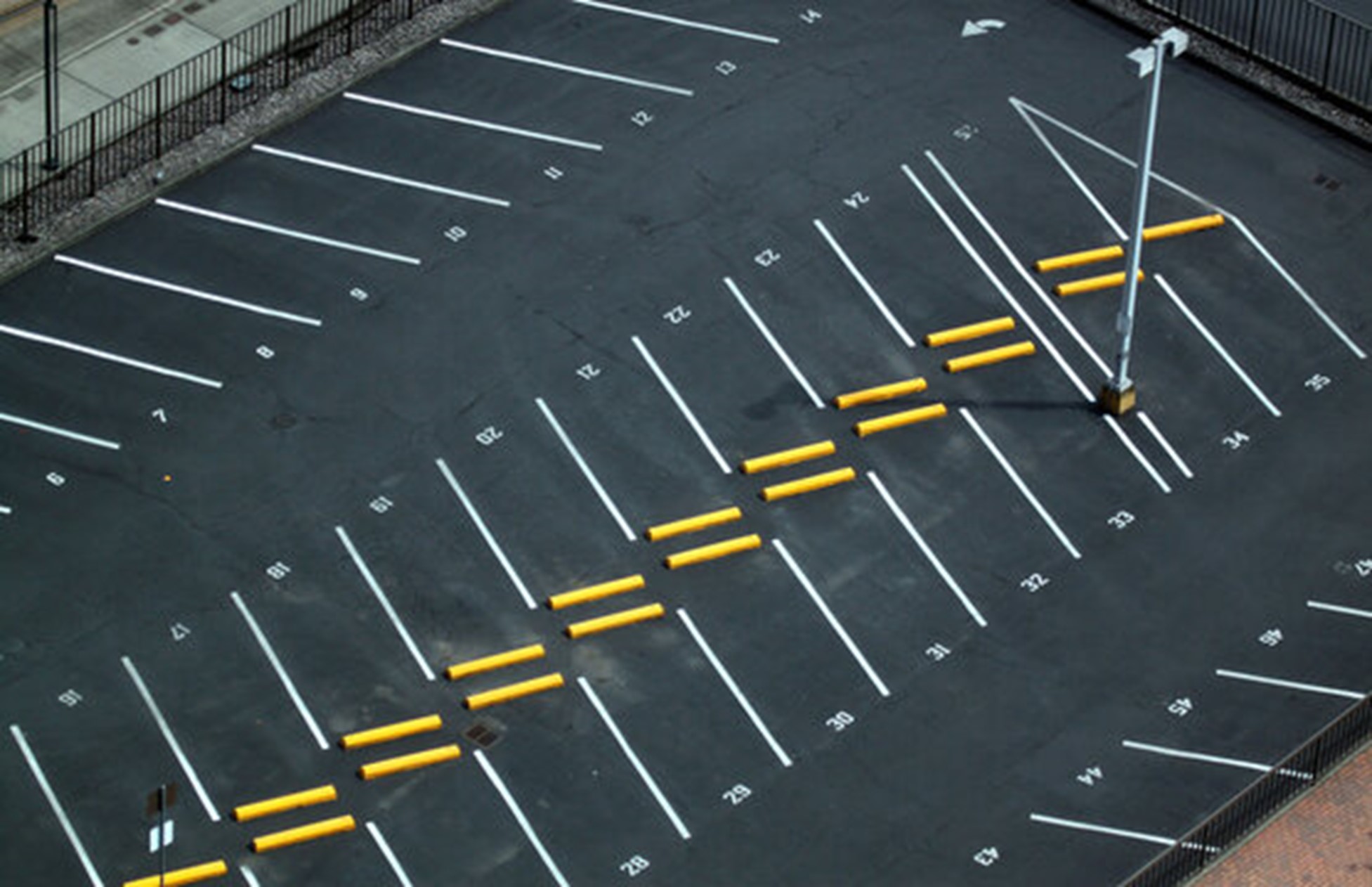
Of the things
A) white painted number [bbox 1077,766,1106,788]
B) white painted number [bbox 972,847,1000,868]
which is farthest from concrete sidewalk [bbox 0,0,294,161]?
white painted number [bbox 1077,766,1106,788]

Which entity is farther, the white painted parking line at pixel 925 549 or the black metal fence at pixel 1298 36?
the black metal fence at pixel 1298 36

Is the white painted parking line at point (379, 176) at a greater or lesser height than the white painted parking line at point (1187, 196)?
greater

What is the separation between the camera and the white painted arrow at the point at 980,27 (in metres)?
77.0

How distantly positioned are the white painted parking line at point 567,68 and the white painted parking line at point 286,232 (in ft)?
21.7

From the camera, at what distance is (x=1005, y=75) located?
75.9 meters

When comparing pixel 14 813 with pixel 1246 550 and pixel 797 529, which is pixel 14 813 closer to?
pixel 797 529

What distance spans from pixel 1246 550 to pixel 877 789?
9.10 metres

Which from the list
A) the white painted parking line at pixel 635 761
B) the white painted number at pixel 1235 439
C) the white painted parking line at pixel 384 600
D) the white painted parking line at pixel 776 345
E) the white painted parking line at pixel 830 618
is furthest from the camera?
the white painted parking line at pixel 776 345

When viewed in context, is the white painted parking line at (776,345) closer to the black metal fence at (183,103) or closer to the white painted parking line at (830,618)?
the white painted parking line at (830,618)

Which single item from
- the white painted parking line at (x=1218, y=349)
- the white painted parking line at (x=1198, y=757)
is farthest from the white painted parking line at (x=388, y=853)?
the white painted parking line at (x=1218, y=349)

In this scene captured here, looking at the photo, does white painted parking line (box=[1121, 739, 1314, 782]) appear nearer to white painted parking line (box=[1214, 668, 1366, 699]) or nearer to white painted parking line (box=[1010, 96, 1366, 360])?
white painted parking line (box=[1214, 668, 1366, 699])

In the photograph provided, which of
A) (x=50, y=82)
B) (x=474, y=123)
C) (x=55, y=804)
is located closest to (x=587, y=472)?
(x=474, y=123)

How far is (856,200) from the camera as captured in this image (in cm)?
7288

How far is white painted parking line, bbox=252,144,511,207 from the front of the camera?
239ft
